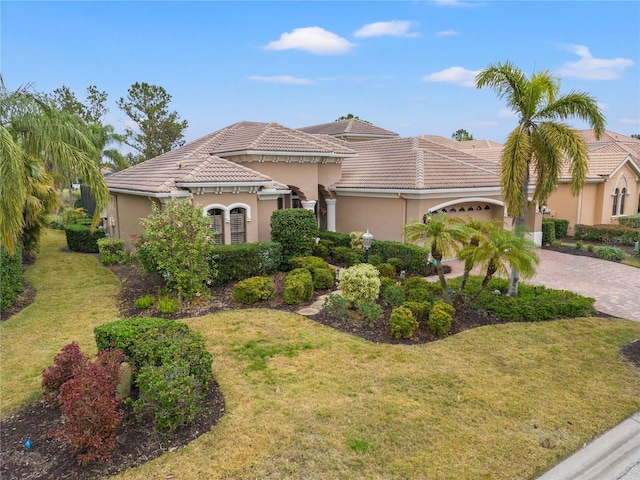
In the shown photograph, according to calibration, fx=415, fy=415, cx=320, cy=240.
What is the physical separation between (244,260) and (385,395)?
27.8 feet

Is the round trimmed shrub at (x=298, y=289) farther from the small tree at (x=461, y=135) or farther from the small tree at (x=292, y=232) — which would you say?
the small tree at (x=461, y=135)

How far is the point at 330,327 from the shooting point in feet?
35.3

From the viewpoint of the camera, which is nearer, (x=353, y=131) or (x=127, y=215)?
(x=127, y=215)

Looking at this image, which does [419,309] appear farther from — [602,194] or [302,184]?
[602,194]

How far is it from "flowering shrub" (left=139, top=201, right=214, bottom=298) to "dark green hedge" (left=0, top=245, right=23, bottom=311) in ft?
13.3

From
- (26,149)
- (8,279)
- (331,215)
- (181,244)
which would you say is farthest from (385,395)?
(331,215)

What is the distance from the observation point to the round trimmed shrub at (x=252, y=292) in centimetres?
1247

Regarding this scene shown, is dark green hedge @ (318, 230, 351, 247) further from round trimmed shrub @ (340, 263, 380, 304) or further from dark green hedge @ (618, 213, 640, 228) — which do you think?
dark green hedge @ (618, 213, 640, 228)

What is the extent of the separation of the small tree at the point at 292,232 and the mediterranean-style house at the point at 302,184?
3.61ft

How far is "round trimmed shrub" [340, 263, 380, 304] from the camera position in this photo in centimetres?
1130

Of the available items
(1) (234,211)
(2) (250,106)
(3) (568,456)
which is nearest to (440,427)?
(3) (568,456)

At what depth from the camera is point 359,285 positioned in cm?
1132

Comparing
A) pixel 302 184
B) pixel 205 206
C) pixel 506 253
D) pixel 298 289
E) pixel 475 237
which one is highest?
pixel 302 184

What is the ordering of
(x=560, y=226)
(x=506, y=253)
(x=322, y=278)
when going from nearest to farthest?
(x=506, y=253), (x=322, y=278), (x=560, y=226)
